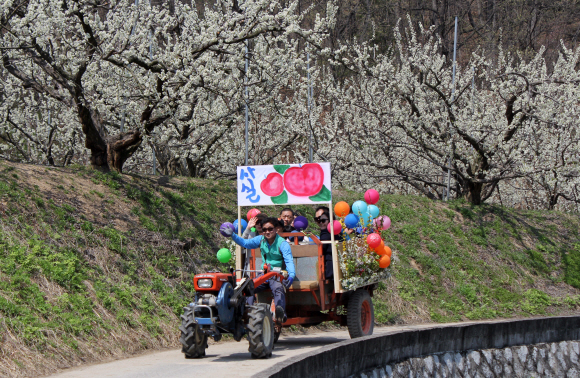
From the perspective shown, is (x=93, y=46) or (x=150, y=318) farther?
(x=93, y=46)

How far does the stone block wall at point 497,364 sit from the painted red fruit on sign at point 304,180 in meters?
2.80

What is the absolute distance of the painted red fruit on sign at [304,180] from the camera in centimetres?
996

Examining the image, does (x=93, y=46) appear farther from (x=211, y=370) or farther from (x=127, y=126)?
(x=211, y=370)

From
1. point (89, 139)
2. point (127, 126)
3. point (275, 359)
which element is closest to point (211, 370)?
point (275, 359)

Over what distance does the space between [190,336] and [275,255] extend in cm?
189

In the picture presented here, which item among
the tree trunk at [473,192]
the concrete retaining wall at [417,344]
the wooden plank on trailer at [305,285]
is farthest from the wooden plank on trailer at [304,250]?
the tree trunk at [473,192]

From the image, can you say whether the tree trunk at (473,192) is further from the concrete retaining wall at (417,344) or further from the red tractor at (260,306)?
the red tractor at (260,306)

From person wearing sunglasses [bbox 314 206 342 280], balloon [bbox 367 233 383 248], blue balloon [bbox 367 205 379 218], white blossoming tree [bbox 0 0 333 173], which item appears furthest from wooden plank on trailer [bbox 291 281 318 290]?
white blossoming tree [bbox 0 0 333 173]

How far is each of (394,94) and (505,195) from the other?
29.3 feet

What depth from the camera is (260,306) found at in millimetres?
8398

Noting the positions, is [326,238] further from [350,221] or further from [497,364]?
[497,364]

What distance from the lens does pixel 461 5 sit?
40625 mm

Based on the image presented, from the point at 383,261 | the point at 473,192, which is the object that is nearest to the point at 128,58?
the point at 383,261

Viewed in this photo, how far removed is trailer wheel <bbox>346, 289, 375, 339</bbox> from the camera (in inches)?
401
